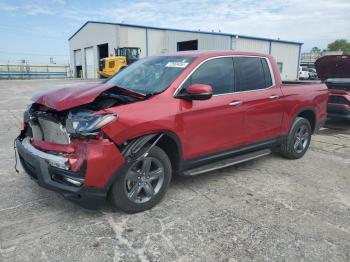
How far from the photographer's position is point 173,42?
37.9 meters

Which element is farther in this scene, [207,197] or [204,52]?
[204,52]

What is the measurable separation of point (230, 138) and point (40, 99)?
7.96 ft

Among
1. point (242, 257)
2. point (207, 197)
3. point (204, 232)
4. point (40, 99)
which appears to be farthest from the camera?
point (207, 197)

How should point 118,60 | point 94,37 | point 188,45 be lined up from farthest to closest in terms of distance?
point 94,37 → point 188,45 → point 118,60

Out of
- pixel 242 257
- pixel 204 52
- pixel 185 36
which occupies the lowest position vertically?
pixel 242 257

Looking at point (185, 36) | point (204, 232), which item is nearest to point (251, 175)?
point (204, 232)

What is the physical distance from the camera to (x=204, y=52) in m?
4.45

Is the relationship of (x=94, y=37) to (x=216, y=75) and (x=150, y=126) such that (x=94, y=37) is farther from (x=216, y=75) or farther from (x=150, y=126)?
(x=150, y=126)

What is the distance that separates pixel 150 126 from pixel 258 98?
2.01m

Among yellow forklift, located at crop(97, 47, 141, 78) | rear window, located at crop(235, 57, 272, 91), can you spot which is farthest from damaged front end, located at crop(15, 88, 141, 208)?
yellow forklift, located at crop(97, 47, 141, 78)

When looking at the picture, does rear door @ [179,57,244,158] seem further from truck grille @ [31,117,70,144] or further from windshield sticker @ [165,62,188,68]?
truck grille @ [31,117,70,144]

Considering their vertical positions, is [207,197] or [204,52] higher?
[204,52]

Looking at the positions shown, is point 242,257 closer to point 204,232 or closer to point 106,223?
point 204,232

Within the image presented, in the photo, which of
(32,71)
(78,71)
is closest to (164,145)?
(78,71)
